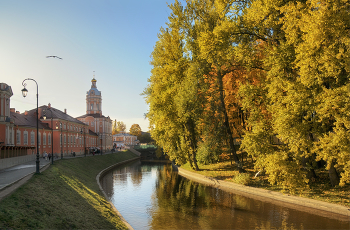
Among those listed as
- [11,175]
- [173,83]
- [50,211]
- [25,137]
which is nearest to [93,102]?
[25,137]

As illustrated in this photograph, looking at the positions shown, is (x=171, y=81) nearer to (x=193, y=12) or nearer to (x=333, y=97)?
(x=193, y=12)

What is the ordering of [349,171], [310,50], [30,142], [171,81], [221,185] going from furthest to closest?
[30,142], [171,81], [221,185], [310,50], [349,171]

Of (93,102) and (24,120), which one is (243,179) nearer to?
(24,120)

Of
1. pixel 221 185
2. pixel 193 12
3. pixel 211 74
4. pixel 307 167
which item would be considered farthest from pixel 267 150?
pixel 193 12

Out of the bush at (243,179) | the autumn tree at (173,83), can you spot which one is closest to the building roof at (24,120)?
the autumn tree at (173,83)

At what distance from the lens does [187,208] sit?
18078mm

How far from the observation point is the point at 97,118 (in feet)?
313

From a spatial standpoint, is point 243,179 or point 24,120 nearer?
point 243,179

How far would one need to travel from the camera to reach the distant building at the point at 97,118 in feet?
311

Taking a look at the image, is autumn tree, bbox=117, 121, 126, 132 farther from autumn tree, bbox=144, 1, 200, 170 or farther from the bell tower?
autumn tree, bbox=144, 1, 200, 170

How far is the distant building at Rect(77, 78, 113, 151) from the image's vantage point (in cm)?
9469

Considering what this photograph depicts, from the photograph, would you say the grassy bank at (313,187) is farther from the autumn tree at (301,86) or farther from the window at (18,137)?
the window at (18,137)

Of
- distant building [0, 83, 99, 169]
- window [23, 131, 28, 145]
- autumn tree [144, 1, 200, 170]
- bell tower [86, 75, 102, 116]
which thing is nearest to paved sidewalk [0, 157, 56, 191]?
distant building [0, 83, 99, 169]

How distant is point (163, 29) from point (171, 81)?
18.3 ft
